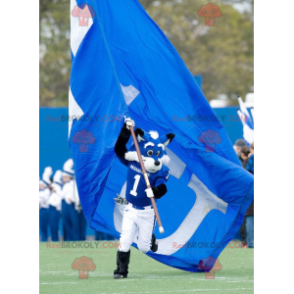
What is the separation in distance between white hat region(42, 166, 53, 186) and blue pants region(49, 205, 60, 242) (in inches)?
20.8

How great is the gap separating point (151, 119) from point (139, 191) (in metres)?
1.14

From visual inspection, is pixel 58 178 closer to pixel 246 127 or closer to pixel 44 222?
pixel 44 222

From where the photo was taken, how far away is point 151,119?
1111cm

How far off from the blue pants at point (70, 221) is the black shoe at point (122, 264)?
253 inches

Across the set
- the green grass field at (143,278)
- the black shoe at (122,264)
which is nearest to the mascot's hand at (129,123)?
the black shoe at (122,264)

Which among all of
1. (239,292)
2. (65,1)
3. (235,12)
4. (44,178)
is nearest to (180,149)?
(239,292)

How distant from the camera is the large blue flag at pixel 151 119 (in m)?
10.8

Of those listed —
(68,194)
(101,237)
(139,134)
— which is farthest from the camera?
(101,237)

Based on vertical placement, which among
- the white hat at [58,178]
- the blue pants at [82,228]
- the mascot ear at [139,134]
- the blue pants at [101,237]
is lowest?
the blue pants at [101,237]

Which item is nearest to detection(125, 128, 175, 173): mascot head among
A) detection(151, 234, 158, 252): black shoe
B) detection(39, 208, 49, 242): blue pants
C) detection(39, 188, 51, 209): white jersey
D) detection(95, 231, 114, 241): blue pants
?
detection(151, 234, 158, 252): black shoe

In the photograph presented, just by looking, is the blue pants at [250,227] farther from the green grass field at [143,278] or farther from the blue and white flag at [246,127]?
the blue and white flag at [246,127]

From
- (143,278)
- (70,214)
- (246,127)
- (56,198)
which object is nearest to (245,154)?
(246,127)

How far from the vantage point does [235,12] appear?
120ft

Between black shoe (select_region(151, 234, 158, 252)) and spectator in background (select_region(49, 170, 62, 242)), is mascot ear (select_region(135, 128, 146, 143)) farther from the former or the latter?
spectator in background (select_region(49, 170, 62, 242))
